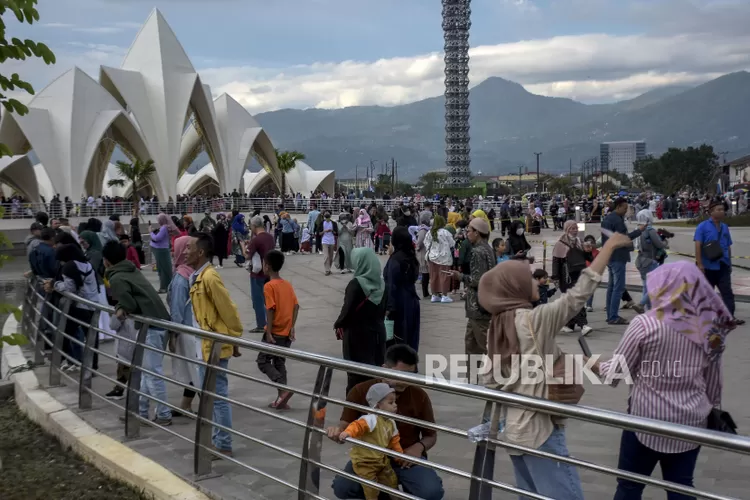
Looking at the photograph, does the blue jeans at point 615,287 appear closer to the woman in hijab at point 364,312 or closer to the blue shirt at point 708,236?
the blue shirt at point 708,236

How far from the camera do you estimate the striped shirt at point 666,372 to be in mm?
3387

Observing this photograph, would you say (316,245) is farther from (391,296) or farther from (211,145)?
(211,145)

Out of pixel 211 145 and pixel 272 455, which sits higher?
pixel 211 145

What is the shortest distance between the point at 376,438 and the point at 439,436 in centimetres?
191

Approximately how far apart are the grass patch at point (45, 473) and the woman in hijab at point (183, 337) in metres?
0.85

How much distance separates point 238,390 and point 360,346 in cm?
174

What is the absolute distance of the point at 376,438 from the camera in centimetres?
391

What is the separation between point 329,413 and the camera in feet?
20.9

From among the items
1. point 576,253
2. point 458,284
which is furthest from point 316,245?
point 576,253

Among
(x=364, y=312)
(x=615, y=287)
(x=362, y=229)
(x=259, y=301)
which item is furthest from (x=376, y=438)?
(x=362, y=229)

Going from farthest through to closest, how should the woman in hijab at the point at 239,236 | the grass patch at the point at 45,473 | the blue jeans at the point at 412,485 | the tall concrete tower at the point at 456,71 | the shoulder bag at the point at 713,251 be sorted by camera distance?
the tall concrete tower at the point at 456,71
the woman in hijab at the point at 239,236
the shoulder bag at the point at 713,251
the grass patch at the point at 45,473
the blue jeans at the point at 412,485


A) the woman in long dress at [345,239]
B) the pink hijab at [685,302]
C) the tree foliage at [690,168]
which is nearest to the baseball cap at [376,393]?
the pink hijab at [685,302]

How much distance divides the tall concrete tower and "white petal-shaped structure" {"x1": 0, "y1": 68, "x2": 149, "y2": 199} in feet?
258

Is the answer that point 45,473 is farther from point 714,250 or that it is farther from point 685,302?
point 714,250
